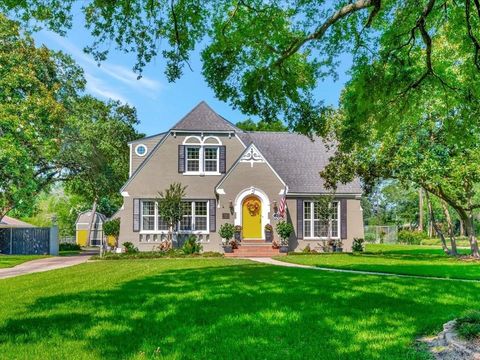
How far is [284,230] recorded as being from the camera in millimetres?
24016

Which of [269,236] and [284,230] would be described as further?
[269,236]

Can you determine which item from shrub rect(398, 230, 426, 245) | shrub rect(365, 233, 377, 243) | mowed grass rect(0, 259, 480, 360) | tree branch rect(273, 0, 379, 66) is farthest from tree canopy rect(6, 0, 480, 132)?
shrub rect(365, 233, 377, 243)

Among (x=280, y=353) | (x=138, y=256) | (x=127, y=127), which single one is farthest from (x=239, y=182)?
(x=280, y=353)

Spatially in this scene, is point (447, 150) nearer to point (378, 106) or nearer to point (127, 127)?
point (378, 106)

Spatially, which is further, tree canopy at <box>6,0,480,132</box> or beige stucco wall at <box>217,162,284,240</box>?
beige stucco wall at <box>217,162,284,240</box>

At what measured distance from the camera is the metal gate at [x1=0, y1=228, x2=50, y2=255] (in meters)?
27.9

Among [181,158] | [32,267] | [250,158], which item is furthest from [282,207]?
[32,267]

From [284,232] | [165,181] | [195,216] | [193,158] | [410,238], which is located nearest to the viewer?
[284,232]

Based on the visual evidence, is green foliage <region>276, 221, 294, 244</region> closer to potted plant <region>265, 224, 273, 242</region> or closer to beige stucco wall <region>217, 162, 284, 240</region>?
potted plant <region>265, 224, 273, 242</region>

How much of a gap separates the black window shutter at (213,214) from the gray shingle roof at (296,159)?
14.9 ft

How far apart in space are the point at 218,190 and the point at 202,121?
14.8 ft

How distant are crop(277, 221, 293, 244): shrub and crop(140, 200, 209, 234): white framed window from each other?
4152 mm

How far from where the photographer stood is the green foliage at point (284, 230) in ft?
78.8

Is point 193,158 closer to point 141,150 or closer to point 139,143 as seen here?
point 141,150
